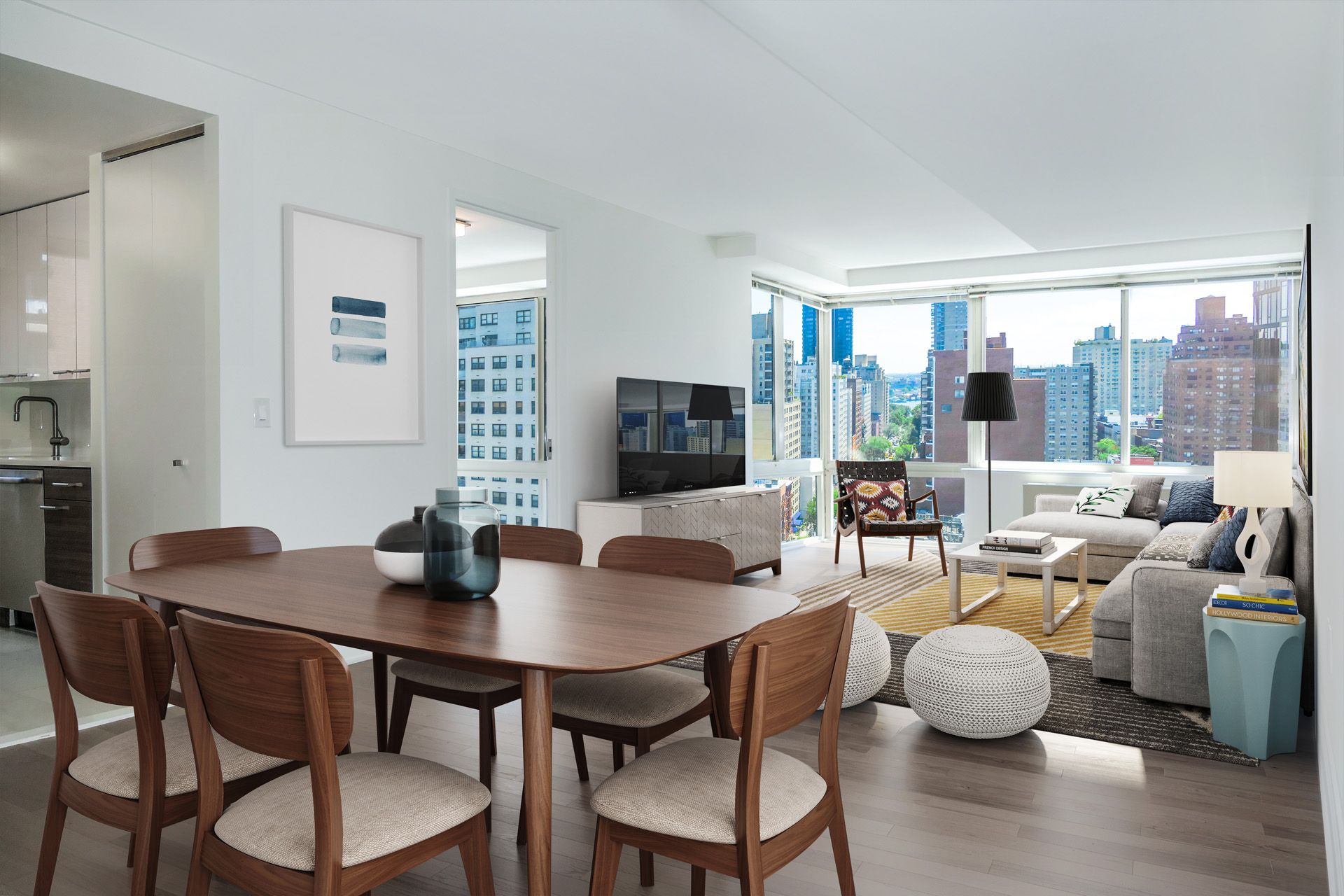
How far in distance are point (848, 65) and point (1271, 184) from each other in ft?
11.3

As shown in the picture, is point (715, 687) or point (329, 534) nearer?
point (715, 687)

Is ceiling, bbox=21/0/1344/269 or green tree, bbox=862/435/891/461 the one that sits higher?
ceiling, bbox=21/0/1344/269

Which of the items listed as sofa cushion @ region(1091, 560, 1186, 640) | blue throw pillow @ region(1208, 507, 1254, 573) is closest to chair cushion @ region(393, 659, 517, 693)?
sofa cushion @ region(1091, 560, 1186, 640)

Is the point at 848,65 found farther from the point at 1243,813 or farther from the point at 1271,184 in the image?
the point at 1271,184

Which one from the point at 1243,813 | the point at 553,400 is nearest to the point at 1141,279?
the point at 553,400

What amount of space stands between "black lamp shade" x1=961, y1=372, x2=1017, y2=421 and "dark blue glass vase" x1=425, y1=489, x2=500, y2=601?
6193 millimetres

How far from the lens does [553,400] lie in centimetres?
555

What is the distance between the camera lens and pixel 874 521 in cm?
703

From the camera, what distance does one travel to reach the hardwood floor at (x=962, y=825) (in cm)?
222

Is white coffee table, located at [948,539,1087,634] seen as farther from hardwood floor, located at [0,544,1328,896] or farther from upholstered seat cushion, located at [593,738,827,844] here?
upholstered seat cushion, located at [593,738,827,844]

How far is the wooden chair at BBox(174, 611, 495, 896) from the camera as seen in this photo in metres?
1.43

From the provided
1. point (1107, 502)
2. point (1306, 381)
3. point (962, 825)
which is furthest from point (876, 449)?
point (962, 825)

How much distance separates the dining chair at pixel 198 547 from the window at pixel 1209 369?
705 cm

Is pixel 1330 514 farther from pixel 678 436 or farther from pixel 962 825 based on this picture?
pixel 678 436
